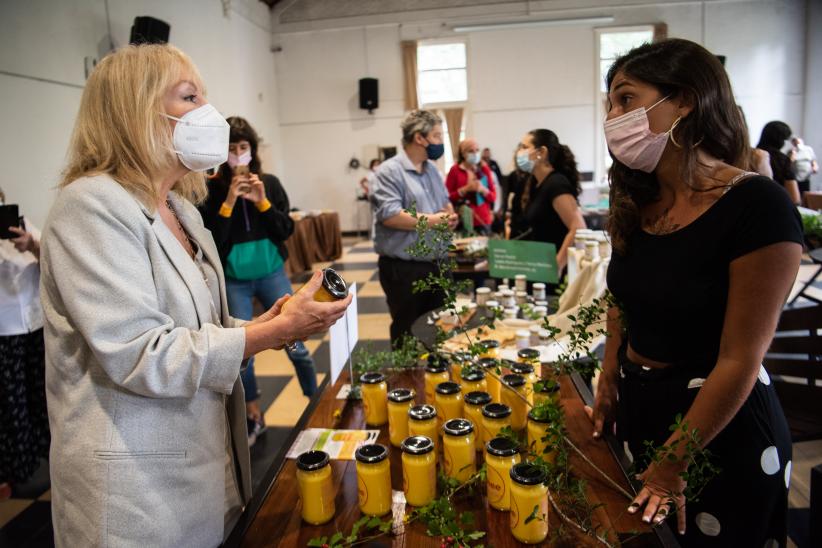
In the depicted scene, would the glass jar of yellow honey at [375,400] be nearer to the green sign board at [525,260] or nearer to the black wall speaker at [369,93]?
the green sign board at [525,260]

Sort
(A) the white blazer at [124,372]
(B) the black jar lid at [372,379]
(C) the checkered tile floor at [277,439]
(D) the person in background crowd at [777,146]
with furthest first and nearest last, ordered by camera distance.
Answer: (D) the person in background crowd at [777,146]
(C) the checkered tile floor at [277,439]
(B) the black jar lid at [372,379]
(A) the white blazer at [124,372]

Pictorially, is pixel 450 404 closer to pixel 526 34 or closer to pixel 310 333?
pixel 310 333

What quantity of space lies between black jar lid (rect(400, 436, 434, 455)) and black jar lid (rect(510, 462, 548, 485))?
169mm

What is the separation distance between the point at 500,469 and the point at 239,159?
6.91ft

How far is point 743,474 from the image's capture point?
1.18 m

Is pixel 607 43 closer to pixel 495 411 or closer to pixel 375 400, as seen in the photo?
pixel 375 400

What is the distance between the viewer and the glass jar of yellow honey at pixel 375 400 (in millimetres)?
1499

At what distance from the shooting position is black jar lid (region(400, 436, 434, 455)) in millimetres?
1081

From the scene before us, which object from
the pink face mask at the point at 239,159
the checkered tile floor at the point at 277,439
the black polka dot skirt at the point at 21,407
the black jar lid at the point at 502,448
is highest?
the pink face mask at the point at 239,159

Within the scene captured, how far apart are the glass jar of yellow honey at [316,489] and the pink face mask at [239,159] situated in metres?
1.92

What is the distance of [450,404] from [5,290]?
2.16m

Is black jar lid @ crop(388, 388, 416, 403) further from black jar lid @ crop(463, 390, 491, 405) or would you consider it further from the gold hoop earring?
the gold hoop earring

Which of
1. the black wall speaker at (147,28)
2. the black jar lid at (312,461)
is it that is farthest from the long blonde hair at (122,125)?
the black wall speaker at (147,28)

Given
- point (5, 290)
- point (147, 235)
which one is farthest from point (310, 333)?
point (5, 290)
